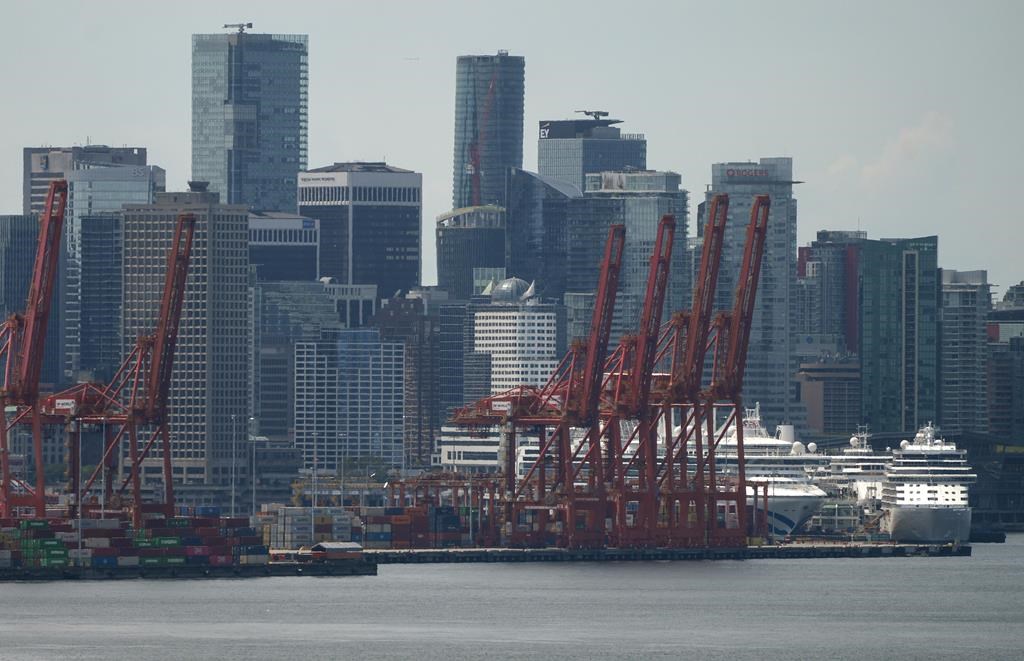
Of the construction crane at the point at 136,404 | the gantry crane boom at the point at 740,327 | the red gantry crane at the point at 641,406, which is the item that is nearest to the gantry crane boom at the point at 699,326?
the gantry crane boom at the point at 740,327

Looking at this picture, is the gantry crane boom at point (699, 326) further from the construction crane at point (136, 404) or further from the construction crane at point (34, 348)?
the construction crane at point (34, 348)

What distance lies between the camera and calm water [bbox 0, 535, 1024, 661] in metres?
122

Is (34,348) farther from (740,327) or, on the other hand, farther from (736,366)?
(736,366)

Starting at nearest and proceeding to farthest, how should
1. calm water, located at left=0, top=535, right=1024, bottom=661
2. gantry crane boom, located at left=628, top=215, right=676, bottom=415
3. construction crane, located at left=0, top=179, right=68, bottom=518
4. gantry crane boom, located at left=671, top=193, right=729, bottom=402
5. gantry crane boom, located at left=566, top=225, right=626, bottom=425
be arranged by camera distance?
calm water, located at left=0, top=535, right=1024, bottom=661 → construction crane, located at left=0, top=179, right=68, bottom=518 → gantry crane boom, located at left=566, top=225, right=626, bottom=425 → gantry crane boom, located at left=628, top=215, right=676, bottom=415 → gantry crane boom, located at left=671, top=193, right=729, bottom=402

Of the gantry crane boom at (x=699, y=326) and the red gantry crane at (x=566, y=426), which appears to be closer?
the red gantry crane at (x=566, y=426)

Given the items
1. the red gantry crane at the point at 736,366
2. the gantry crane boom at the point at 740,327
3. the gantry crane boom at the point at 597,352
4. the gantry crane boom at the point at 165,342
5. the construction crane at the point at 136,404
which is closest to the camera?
the construction crane at the point at 136,404

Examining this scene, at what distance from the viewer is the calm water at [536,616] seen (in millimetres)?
122062

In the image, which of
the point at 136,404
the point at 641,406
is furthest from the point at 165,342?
the point at 641,406

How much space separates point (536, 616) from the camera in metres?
136

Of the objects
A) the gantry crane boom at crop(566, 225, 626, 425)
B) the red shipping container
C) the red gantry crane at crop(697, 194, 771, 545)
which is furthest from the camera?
the red gantry crane at crop(697, 194, 771, 545)

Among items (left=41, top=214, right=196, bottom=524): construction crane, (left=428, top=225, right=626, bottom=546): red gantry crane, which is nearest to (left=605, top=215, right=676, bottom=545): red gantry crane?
(left=428, top=225, right=626, bottom=546): red gantry crane

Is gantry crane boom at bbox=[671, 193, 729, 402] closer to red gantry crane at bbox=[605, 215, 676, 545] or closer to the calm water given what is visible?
red gantry crane at bbox=[605, 215, 676, 545]

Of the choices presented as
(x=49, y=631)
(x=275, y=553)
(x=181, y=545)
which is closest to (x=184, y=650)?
(x=49, y=631)

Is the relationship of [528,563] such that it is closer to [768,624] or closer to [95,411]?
[95,411]
